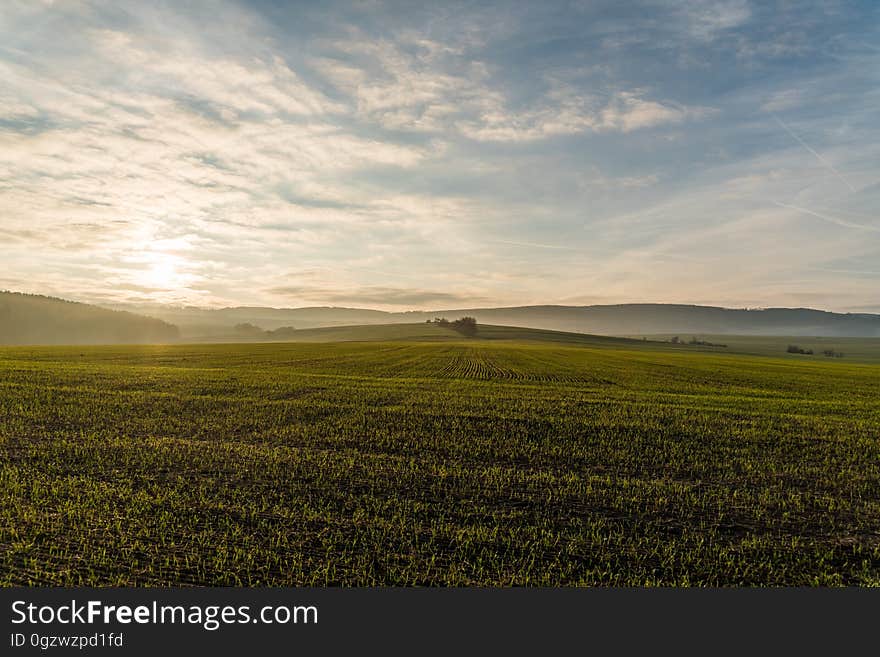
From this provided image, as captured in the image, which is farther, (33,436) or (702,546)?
(33,436)

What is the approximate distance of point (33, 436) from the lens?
15.9m

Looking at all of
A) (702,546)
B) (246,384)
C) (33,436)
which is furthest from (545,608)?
(246,384)

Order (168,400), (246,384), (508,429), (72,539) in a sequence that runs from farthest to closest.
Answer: (246,384)
(168,400)
(508,429)
(72,539)

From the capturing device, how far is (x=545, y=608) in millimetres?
6934

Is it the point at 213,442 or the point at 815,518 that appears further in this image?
the point at 213,442

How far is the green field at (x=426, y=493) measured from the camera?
7.91 m

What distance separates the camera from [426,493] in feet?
37.5

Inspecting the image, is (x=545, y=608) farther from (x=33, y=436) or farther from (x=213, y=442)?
(x=33, y=436)

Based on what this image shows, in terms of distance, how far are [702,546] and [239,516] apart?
9.44 m

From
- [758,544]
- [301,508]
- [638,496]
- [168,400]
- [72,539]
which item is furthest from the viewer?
[168,400]

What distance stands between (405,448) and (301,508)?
5795 mm

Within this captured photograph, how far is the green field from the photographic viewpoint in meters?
7.91

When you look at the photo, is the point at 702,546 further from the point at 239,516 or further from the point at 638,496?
the point at 239,516

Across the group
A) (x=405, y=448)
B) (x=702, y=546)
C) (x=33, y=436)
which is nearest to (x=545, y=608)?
(x=702, y=546)
